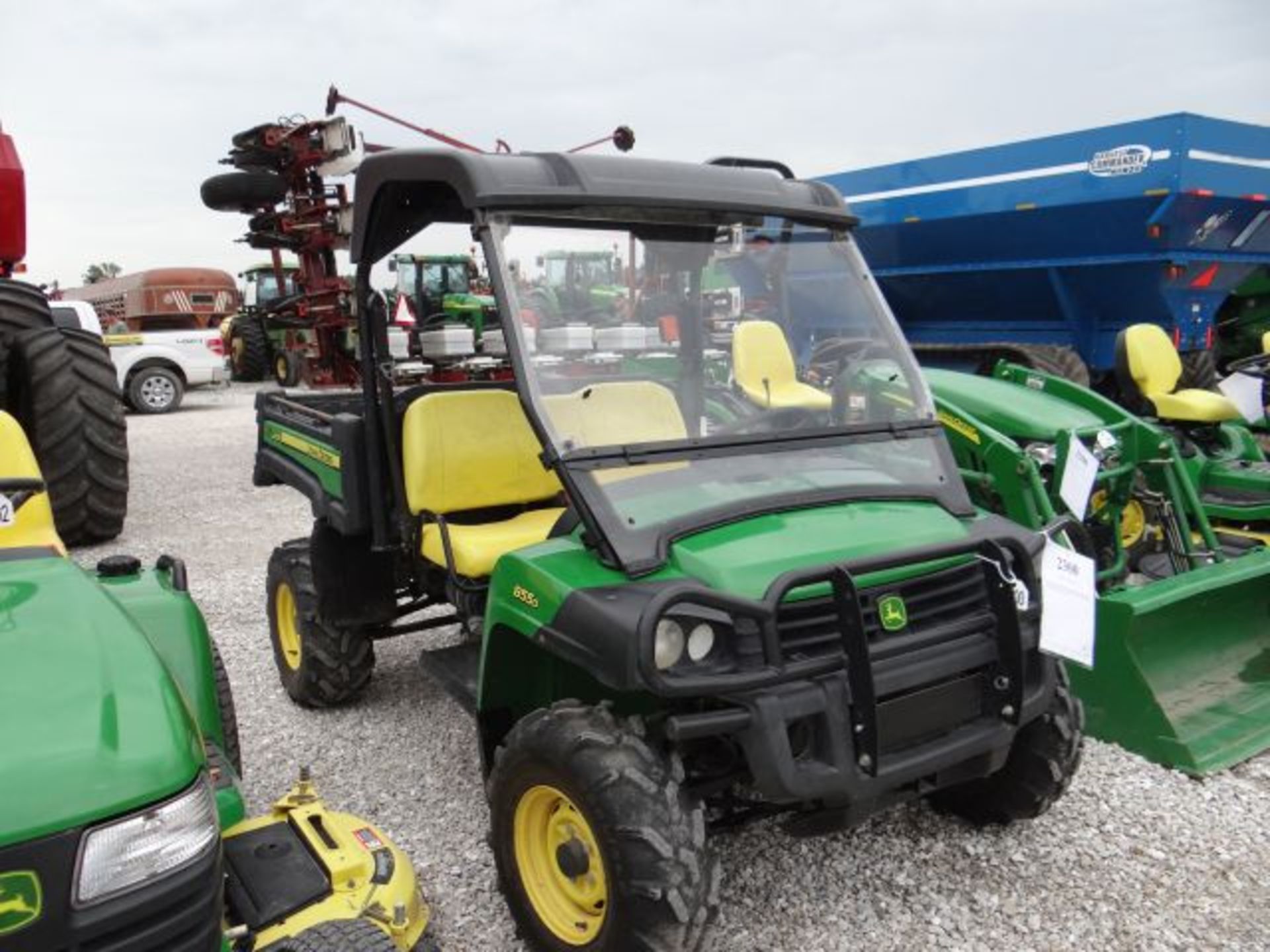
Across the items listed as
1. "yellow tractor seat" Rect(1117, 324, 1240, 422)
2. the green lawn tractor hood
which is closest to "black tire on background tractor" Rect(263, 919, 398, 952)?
the green lawn tractor hood

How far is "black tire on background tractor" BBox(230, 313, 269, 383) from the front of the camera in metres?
18.2

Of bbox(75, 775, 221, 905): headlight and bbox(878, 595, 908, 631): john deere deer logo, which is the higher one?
bbox(878, 595, 908, 631): john deere deer logo

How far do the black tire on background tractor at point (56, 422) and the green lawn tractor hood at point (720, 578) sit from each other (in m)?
4.55

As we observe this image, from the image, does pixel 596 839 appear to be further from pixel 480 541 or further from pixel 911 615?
pixel 480 541

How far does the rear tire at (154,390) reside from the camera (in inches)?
559

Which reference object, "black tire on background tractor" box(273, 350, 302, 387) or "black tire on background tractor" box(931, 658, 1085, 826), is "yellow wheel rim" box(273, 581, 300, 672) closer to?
"black tire on background tractor" box(931, 658, 1085, 826)

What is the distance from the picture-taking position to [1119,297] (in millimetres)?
7871

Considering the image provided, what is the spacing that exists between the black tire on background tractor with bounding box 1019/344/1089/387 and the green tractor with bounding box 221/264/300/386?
13169 mm

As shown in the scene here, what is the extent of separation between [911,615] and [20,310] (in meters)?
6.27

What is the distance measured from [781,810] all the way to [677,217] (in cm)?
159

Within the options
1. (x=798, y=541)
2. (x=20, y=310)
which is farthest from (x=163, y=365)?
(x=798, y=541)

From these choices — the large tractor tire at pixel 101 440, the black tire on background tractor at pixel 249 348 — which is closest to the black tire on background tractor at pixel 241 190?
the large tractor tire at pixel 101 440

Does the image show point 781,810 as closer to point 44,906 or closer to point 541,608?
point 541,608

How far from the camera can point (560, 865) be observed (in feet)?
7.57
